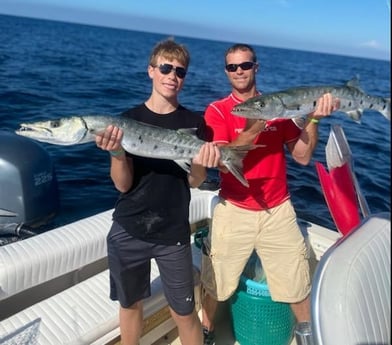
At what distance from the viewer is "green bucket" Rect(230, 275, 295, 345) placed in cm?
368

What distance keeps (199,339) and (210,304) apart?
0.56m

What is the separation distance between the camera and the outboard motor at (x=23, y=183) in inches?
193

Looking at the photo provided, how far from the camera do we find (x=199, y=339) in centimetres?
325

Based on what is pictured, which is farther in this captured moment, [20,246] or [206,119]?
[20,246]

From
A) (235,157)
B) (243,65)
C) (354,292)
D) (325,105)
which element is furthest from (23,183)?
(354,292)

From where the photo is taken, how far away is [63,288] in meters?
4.12

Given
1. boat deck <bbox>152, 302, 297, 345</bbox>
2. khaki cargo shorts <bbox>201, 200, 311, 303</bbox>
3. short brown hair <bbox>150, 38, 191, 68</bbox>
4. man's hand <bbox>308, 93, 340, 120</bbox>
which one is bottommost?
boat deck <bbox>152, 302, 297, 345</bbox>

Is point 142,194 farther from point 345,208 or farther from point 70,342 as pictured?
point 345,208

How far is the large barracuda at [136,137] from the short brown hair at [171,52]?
1.73 feet

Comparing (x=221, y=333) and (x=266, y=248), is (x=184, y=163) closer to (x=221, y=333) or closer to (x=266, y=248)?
(x=266, y=248)

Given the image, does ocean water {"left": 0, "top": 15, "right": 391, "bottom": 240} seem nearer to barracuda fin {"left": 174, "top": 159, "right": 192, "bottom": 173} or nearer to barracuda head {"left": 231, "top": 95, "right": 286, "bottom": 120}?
barracuda head {"left": 231, "top": 95, "right": 286, "bottom": 120}

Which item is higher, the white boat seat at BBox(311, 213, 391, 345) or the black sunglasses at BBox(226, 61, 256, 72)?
the black sunglasses at BBox(226, 61, 256, 72)

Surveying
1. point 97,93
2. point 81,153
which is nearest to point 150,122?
point 81,153

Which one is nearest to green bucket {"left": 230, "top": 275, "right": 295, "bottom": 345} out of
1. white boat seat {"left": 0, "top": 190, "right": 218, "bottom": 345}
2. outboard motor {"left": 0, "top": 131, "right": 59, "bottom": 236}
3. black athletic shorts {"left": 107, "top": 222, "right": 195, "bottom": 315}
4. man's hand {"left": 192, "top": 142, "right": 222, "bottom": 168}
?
white boat seat {"left": 0, "top": 190, "right": 218, "bottom": 345}
